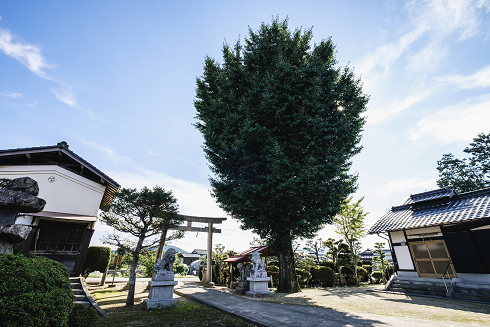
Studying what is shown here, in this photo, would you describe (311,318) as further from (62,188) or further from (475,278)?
(62,188)

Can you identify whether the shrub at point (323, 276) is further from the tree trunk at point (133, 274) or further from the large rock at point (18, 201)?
the large rock at point (18, 201)

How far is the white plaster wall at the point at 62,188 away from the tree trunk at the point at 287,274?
11.3 meters

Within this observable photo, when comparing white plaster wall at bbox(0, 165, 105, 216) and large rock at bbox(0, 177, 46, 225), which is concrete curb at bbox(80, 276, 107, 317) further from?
large rock at bbox(0, 177, 46, 225)

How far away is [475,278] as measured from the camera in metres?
10.2

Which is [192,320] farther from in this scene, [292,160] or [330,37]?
[330,37]

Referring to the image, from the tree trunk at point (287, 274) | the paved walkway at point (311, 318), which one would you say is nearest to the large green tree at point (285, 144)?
the tree trunk at point (287, 274)

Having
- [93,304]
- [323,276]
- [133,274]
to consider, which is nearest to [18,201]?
[133,274]

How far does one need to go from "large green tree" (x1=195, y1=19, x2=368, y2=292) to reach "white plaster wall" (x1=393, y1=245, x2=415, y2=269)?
250 inches

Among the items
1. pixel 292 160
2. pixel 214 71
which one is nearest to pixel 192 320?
pixel 292 160

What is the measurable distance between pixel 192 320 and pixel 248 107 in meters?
9.21

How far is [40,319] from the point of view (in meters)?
3.17

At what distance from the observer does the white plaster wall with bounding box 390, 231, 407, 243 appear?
1354 cm

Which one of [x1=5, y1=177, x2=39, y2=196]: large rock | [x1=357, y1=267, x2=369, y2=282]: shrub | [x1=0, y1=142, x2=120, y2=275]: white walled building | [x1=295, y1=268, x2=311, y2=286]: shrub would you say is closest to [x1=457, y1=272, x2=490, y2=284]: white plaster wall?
[x1=295, y1=268, x2=311, y2=286]: shrub

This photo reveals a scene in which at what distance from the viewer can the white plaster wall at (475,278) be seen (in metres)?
9.81
